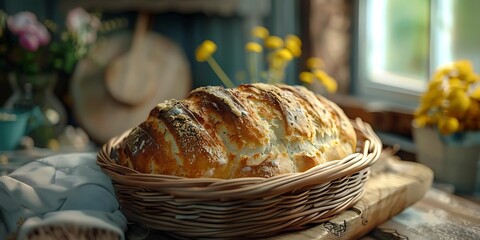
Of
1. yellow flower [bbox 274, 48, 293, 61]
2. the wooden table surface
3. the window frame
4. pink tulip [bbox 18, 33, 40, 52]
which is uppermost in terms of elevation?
pink tulip [bbox 18, 33, 40, 52]

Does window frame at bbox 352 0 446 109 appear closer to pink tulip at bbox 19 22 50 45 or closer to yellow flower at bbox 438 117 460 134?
yellow flower at bbox 438 117 460 134

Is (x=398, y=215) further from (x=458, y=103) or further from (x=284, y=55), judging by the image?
(x=284, y=55)

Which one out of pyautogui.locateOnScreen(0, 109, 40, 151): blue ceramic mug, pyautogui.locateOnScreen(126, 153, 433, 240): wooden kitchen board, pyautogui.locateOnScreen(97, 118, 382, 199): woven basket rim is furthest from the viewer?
pyautogui.locateOnScreen(0, 109, 40, 151): blue ceramic mug

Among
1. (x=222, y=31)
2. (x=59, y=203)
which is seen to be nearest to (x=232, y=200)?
(x=59, y=203)

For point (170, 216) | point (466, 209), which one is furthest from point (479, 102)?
point (170, 216)

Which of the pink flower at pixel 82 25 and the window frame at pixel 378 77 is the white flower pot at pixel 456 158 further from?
the pink flower at pixel 82 25

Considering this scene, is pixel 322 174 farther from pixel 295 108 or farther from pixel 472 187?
pixel 472 187

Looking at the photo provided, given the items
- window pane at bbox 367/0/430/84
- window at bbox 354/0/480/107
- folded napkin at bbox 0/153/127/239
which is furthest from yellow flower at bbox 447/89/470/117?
folded napkin at bbox 0/153/127/239

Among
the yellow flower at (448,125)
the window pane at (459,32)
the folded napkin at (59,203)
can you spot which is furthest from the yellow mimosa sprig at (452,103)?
the folded napkin at (59,203)
